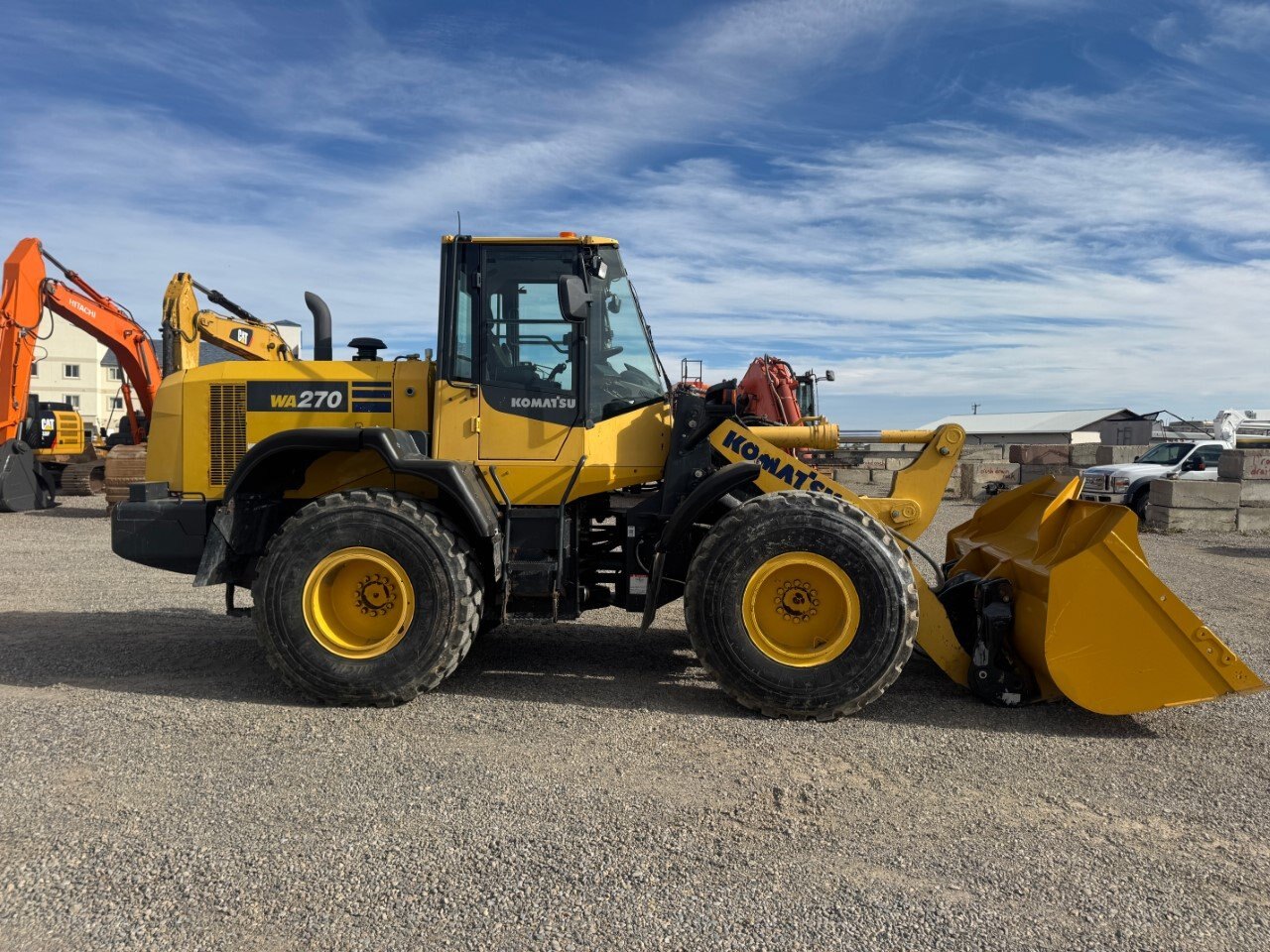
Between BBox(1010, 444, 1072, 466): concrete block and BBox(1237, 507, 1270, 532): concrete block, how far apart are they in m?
7.19

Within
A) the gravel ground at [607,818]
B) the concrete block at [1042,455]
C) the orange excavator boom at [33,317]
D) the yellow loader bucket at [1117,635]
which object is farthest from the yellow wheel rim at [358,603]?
the concrete block at [1042,455]

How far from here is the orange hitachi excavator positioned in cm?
1410

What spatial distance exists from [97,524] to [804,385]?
1268 cm

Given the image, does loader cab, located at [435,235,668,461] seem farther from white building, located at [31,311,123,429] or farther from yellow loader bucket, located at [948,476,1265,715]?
white building, located at [31,311,123,429]

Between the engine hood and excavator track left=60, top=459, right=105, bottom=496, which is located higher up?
the engine hood

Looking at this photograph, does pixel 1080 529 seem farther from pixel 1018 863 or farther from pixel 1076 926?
pixel 1076 926

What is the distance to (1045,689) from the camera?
15.3ft

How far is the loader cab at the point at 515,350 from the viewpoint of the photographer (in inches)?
205

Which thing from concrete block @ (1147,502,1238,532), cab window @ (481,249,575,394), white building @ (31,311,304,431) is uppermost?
white building @ (31,311,304,431)

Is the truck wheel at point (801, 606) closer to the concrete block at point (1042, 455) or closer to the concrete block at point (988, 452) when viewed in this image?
the concrete block at point (1042, 455)

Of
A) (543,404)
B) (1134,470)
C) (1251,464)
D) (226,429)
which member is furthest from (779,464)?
(1134,470)

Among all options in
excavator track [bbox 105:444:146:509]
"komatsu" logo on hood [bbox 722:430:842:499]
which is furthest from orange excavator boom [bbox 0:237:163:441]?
"komatsu" logo on hood [bbox 722:430:842:499]

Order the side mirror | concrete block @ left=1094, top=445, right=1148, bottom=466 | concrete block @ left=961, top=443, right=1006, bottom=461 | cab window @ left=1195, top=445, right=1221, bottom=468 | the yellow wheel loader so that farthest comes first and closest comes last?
1. concrete block @ left=961, top=443, right=1006, bottom=461
2. concrete block @ left=1094, top=445, right=1148, bottom=466
3. cab window @ left=1195, top=445, right=1221, bottom=468
4. the side mirror
5. the yellow wheel loader

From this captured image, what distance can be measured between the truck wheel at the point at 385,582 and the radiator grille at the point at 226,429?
839 mm
